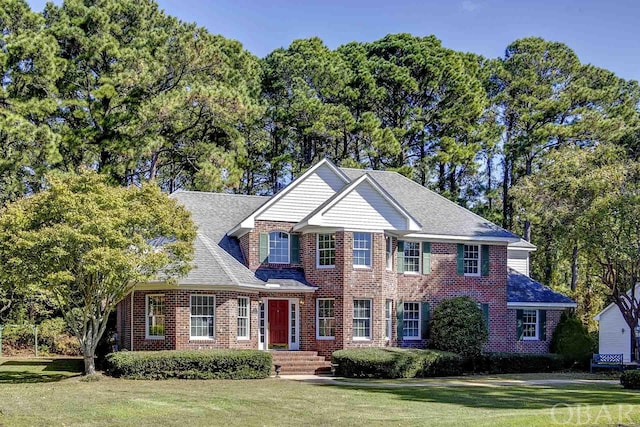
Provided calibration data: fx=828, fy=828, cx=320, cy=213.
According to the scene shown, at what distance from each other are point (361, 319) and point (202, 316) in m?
6.25

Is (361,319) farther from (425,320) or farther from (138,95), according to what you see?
(138,95)

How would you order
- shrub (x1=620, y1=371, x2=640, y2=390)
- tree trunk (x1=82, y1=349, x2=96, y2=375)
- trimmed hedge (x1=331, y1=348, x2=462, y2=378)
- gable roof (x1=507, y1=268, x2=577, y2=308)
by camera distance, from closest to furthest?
1. shrub (x1=620, y1=371, x2=640, y2=390)
2. tree trunk (x1=82, y1=349, x2=96, y2=375)
3. trimmed hedge (x1=331, y1=348, x2=462, y2=378)
4. gable roof (x1=507, y1=268, x2=577, y2=308)

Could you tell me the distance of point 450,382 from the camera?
26.6 metres

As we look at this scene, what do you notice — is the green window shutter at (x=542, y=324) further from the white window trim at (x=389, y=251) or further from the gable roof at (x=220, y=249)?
the gable roof at (x=220, y=249)

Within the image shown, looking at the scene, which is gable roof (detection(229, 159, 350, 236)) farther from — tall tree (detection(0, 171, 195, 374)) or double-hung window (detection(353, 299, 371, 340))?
tall tree (detection(0, 171, 195, 374))

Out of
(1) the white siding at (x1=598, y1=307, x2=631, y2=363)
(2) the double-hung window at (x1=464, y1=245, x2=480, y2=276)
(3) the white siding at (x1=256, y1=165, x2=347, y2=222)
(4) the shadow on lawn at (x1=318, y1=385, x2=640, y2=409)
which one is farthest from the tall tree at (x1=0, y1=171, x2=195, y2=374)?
(1) the white siding at (x1=598, y1=307, x2=631, y2=363)

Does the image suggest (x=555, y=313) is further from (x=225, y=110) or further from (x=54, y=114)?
(x=54, y=114)

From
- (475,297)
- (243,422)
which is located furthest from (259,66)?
(243,422)

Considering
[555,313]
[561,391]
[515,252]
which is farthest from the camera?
[515,252]

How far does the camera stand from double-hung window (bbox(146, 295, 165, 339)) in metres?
28.8

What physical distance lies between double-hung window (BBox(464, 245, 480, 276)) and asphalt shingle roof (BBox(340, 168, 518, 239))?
2.62 feet

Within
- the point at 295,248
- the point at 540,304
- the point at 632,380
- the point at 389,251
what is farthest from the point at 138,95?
the point at 632,380

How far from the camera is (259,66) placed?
4894cm

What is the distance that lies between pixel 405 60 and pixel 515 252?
15.6 metres
